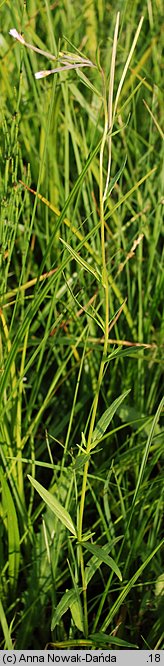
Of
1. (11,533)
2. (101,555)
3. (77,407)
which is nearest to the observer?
(101,555)

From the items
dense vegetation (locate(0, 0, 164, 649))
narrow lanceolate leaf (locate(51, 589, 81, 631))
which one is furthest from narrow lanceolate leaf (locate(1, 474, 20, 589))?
narrow lanceolate leaf (locate(51, 589, 81, 631))

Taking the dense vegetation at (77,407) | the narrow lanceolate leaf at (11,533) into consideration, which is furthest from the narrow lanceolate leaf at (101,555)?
the narrow lanceolate leaf at (11,533)

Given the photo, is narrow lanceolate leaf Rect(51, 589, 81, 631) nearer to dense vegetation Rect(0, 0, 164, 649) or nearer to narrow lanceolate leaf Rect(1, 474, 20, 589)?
dense vegetation Rect(0, 0, 164, 649)

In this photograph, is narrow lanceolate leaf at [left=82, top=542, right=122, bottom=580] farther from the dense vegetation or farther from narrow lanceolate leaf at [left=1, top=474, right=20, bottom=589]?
narrow lanceolate leaf at [left=1, top=474, right=20, bottom=589]

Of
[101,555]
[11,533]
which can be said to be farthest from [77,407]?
[101,555]

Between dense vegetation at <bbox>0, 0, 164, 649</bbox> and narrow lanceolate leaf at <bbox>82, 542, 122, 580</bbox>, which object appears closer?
narrow lanceolate leaf at <bbox>82, 542, 122, 580</bbox>

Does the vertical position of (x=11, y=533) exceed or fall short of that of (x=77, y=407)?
it falls short

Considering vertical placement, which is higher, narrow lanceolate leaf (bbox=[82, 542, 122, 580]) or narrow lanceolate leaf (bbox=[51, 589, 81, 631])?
narrow lanceolate leaf (bbox=[82, 542, 122, 580])

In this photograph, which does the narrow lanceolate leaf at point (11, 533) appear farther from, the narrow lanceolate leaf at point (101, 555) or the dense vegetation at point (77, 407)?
the narrow lanceolate leaf at point (101, 555)

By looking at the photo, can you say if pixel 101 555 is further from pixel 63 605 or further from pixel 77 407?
pixel 77 407
